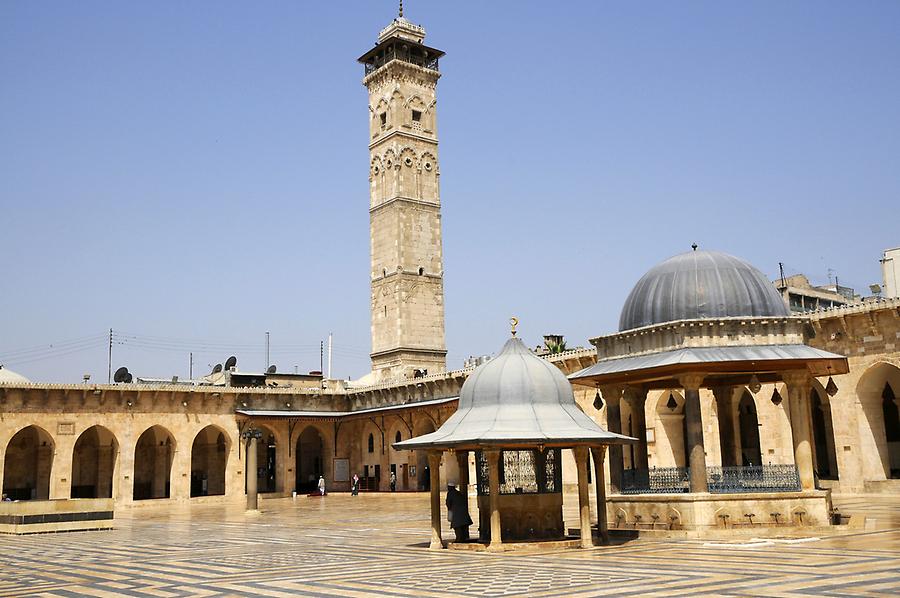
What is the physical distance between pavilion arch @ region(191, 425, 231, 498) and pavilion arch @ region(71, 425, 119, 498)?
432 centimetres

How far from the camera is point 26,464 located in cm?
4566

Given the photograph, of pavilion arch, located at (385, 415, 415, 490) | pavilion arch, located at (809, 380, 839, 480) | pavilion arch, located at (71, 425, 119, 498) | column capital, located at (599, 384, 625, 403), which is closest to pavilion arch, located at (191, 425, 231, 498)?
pavilion arch, located at (71, 425, 119, 498)

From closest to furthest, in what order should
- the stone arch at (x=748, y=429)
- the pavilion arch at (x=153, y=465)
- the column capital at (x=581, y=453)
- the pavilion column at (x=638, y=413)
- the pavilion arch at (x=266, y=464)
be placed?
the column capital at (x=581, y=453)
the pavilion column at (x=638, y=413)
the stone arch at (x=748, y=429)
the pavilion arch at (x=153, y=465)
the pavilion arch at (x=266, y=464)

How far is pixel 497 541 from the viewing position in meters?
13.8

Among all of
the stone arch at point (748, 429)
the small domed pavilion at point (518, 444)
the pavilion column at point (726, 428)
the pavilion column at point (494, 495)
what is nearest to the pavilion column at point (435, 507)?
the small domed pavilion at point (518, 444)

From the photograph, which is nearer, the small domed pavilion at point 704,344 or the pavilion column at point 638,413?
the small domed pavilion at point 704,344

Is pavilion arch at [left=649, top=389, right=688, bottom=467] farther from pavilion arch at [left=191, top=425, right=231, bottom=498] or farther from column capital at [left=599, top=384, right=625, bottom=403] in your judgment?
pavilion arch at [left=191, top=425, right=231, bottom=498]

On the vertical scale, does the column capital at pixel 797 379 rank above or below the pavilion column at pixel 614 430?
above

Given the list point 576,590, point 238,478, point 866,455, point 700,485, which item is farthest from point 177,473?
point 576,590

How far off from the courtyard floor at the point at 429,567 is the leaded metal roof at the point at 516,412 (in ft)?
5.45

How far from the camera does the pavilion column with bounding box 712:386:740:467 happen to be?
1822 cm

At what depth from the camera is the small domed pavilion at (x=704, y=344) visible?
15.6 meters

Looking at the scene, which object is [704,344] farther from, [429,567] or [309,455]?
[309,455]

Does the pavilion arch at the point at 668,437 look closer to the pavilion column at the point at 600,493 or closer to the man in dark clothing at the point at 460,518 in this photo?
the pavilion column at the point at 600,493
